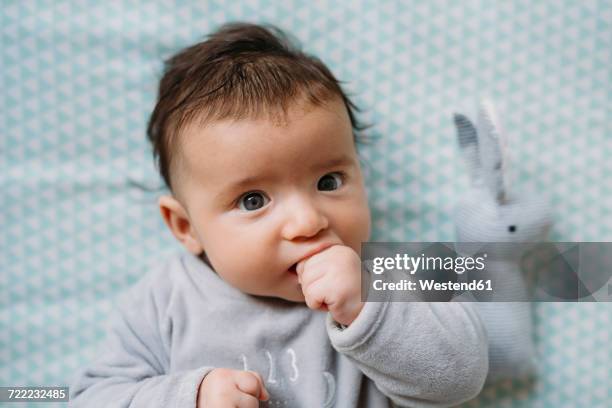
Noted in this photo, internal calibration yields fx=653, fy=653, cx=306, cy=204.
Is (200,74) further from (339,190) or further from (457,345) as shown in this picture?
(457,345)

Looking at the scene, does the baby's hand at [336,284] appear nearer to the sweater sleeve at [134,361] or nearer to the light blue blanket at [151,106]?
the sweater sleeve at [134,361]

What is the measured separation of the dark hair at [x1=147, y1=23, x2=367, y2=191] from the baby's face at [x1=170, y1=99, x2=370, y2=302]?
22mm

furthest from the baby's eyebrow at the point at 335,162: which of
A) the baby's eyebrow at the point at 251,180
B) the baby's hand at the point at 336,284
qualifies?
the baby's hand at the point at 336,284

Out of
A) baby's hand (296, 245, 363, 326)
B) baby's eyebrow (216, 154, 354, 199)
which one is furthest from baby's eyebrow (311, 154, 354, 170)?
baby's hand (296, 245, 363, 326)

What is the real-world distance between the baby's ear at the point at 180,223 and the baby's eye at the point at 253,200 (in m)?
0.14

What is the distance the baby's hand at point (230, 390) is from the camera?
33.8 inches

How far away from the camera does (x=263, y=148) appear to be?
34.4 inches

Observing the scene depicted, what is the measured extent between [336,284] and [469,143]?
1.47ft

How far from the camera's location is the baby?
85cm

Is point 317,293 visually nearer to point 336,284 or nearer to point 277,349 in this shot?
point 336,284

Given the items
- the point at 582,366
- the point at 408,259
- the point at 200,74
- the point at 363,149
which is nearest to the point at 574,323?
the point at 582,366

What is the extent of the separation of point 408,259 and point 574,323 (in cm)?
35

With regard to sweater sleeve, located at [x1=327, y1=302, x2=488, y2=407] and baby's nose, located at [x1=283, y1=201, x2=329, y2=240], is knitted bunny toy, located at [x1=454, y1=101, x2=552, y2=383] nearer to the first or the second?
A: sweater sleeve, located at [x1=327, y1=302, x2=488, y2=407]

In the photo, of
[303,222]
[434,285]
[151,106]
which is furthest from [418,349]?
[151,106]
